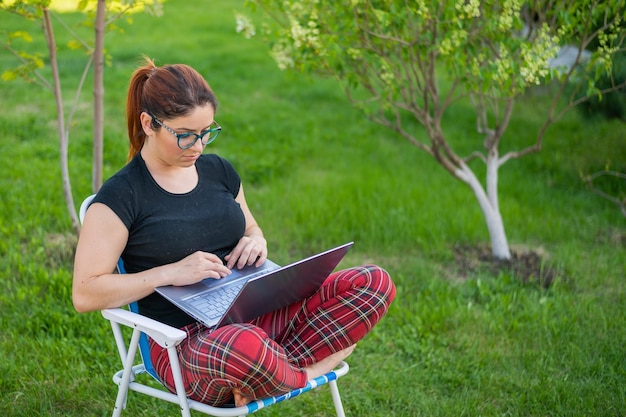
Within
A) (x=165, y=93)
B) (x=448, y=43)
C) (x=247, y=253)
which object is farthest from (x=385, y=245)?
(x=165, y=93)

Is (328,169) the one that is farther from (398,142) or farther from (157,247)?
(157,247)

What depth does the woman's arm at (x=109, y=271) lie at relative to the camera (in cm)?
261

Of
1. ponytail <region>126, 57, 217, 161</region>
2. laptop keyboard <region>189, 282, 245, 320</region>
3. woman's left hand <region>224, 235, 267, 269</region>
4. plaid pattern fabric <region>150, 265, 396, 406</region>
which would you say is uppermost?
ponytail <region>126, 57, 217, 161</region>

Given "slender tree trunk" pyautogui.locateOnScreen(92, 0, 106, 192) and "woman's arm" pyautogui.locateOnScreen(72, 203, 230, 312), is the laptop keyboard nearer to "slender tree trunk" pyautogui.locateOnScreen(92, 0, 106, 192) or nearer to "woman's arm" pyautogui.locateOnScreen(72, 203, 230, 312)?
"woman's arm" pyautogui.locateOnScreen(72, 203, 230, 312)

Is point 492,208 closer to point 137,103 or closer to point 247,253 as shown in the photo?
point 247,253

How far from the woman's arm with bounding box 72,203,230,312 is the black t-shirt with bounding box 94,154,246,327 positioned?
58 millimetres

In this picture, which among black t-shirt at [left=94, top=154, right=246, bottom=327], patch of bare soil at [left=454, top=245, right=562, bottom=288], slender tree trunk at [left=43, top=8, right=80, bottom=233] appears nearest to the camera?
black t-shirt at [left=94, top=154, right=246, bottom=327]

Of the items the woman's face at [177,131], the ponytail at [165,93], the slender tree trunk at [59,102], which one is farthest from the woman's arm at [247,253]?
the slender tree trunk at [59,102]

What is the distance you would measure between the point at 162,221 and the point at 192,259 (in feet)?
0.61

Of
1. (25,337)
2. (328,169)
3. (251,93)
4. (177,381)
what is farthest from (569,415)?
(251,93)

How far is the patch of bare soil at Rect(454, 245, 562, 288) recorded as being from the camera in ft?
15.5

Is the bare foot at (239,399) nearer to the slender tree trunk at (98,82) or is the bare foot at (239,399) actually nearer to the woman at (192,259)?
the woman at (192,259)

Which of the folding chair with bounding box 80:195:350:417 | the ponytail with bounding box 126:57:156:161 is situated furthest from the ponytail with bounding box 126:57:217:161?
the folding chair with bounding box 80:195:350:417

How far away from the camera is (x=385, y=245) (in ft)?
17.1
